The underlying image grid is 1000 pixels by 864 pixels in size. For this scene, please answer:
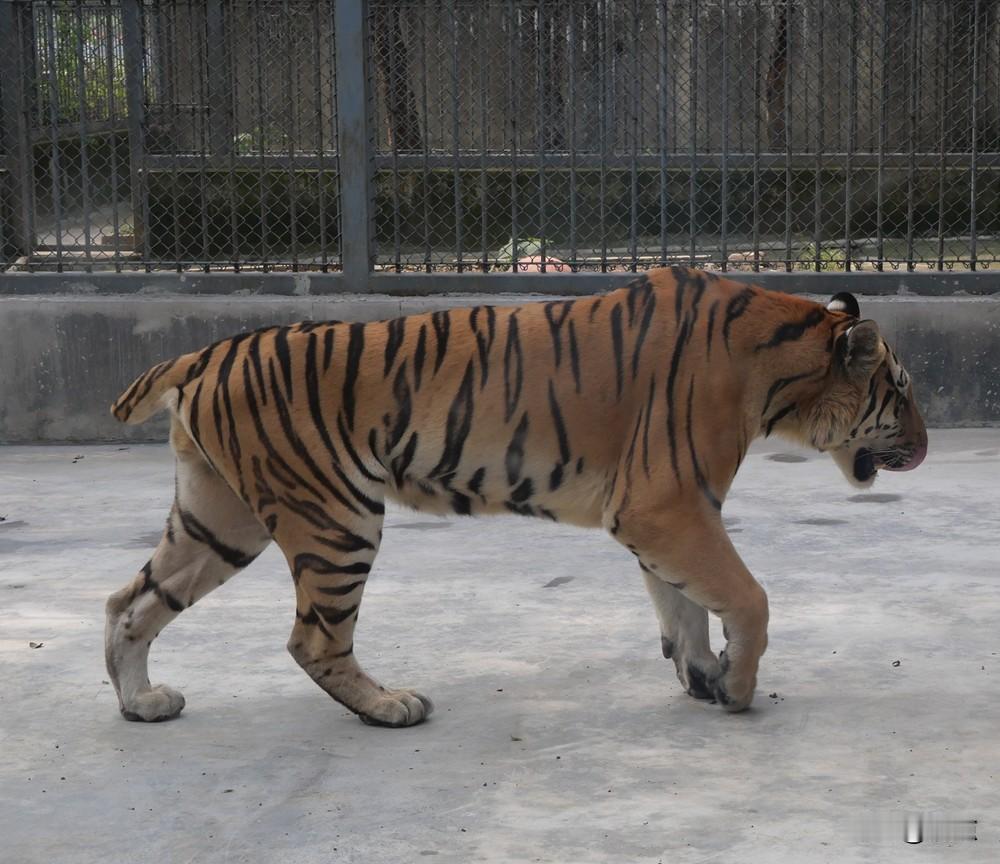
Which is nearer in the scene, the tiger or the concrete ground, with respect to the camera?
the concrete ground

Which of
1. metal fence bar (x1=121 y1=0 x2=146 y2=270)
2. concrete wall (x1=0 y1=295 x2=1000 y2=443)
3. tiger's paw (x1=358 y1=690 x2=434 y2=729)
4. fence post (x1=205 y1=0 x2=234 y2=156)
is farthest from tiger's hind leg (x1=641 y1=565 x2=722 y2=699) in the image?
fence post (x1=205 y1=0 x2=234 y2=156)

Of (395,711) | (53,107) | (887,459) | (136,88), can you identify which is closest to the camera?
(395,711)

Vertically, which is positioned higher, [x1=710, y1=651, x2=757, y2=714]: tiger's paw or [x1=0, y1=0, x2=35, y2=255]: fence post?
[x1=0, y1=0, x2=35, y2=255]: fence post

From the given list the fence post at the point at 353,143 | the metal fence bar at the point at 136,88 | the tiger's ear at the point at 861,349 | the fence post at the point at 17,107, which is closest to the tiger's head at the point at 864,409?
the tiger's ear at the point at 861,349

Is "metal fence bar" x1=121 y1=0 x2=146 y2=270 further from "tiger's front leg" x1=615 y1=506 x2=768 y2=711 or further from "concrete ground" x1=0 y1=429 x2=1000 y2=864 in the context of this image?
"tiger's front leg" x1=615 y1=506 x2=768 y2=711

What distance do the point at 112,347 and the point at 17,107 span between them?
156 centimetres

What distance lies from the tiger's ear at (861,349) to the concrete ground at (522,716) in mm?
964

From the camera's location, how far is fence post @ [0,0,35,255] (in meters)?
9.21

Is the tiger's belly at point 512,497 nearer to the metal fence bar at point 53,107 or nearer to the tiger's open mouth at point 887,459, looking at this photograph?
the tiger's open mouth at point 887,459

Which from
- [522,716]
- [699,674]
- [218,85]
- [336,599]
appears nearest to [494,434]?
[336,599]

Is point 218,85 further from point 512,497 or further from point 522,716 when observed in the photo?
point 522,716

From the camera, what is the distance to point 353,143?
9.08 meters

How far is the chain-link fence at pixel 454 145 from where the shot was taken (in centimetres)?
917

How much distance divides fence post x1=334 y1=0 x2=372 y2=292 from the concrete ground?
8.52ft
